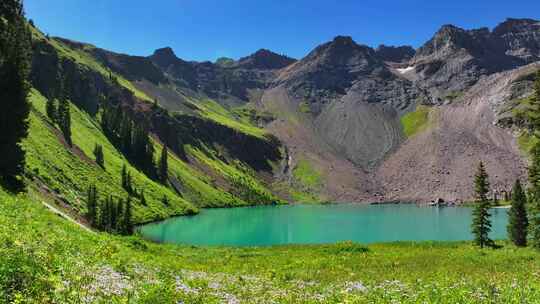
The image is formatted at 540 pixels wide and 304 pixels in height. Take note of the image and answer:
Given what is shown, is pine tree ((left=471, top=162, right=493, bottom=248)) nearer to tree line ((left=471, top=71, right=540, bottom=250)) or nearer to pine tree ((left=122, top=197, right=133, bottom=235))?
tree line ((left=471, top=71, right=540, bottom=250))

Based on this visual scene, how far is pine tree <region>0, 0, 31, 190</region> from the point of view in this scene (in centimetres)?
4372

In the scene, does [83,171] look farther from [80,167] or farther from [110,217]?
[110,217]

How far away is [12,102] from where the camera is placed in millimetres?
45344

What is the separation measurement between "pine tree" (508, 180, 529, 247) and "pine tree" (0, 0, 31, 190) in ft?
241

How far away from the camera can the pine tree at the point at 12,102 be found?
43.7 metres

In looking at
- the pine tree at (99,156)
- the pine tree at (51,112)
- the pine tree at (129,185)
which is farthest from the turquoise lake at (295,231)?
the pine tree at (51,112)

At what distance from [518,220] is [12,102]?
252ft

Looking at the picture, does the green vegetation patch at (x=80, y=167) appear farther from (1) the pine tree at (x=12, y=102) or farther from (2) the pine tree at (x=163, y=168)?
(1) the pine tree at (x=12, y=102)

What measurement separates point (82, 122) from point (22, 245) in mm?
155149

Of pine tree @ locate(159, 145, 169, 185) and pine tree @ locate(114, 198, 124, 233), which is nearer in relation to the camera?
pine tree @ locate(114, 198, 124, 233)

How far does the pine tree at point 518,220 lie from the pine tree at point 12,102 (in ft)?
→ 241

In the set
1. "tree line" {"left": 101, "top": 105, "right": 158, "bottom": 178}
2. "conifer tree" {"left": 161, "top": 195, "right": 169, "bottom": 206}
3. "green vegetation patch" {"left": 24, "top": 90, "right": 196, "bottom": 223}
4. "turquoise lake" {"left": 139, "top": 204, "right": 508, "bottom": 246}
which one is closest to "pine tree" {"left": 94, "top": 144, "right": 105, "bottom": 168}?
"green vegetation patch" {"left": 24, "top": 90, "right": 196, "bottom": 223}

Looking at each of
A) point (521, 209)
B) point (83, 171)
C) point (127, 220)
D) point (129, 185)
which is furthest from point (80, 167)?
point (521, 209)

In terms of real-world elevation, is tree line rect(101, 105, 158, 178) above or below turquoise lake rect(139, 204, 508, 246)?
above
